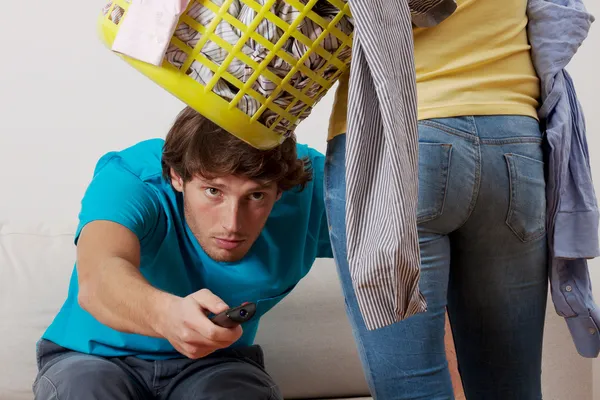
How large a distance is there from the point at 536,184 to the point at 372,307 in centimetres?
28

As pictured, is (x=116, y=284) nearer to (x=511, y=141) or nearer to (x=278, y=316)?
(x=511, y=141)

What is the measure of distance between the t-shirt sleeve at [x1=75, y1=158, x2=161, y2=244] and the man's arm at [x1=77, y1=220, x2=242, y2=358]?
0.07ft

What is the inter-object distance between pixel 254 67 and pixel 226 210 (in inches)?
27.1

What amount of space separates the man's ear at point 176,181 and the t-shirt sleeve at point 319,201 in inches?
10.3

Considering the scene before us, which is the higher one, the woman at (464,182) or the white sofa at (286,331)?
the woman at (464,182)

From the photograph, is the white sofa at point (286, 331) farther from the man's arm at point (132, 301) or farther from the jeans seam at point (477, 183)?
the jeans seam at point (477, 183)

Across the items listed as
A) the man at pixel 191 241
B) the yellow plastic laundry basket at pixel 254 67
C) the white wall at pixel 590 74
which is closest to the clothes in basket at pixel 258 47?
the yellow plastic laundry basket at pixel 254 67

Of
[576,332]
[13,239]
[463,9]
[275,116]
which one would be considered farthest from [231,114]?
[13,239]

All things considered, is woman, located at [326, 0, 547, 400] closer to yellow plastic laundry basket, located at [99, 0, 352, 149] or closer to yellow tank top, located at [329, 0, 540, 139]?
yellow tank top, located at [329, 0, 540, 139]

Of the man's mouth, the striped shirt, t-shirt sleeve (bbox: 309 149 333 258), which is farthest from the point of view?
t-shirt sleeve (bbox: 309 149 333 258)

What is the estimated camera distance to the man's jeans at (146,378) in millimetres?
1359

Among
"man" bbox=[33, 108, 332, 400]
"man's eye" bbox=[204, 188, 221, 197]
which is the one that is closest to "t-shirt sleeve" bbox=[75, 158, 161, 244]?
"man" bbox=[33, 108, 332, 400]

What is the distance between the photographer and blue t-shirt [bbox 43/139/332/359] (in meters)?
1.47

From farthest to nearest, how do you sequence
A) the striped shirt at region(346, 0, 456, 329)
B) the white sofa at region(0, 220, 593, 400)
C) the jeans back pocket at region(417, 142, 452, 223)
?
1. the white sofa at region(0, 220, 593, 400)
2. the jeans back pocket at region(417, 142, 452, 223)
3. the striped shirt at region(346, 0, 456, 329)
